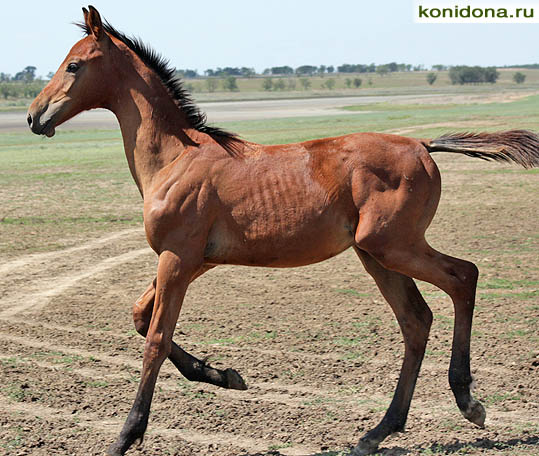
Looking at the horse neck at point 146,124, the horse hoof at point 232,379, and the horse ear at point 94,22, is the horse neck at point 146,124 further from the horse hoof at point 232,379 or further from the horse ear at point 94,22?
the horse hoof at point 232,379

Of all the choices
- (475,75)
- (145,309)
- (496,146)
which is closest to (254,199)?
(145,309)

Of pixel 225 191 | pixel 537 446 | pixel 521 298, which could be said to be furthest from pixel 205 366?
pixel 521 298

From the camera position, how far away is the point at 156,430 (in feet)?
17.9

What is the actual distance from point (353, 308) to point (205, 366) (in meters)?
3.09

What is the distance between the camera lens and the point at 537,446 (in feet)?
16.1

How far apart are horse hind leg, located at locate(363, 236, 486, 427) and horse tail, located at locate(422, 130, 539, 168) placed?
73 centimetres

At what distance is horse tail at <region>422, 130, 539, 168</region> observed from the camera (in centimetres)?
533

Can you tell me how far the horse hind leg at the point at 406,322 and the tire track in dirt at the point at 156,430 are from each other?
66cm

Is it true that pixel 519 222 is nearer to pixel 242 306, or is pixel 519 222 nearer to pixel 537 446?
pixel 242 306

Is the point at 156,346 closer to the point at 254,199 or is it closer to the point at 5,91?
the point at 254,199

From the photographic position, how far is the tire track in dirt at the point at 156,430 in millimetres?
5141

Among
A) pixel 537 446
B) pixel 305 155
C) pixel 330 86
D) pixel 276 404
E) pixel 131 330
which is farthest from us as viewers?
pixel 330 86

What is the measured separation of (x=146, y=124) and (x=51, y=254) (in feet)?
21.3

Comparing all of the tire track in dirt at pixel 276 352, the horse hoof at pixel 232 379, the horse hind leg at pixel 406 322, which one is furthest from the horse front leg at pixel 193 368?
the tire track in dirt at pixel 276 352
